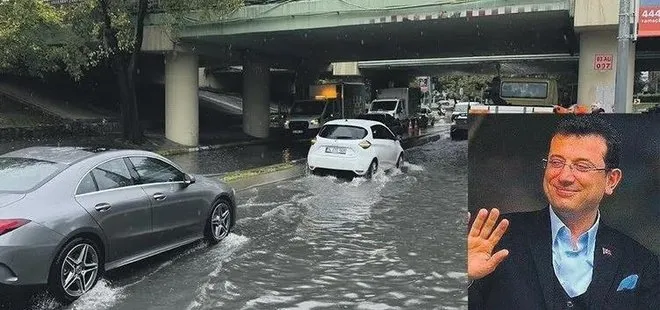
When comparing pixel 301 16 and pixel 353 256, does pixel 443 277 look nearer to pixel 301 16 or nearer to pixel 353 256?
pixel 353 256

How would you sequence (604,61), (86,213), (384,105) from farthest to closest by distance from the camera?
(384,105) → (604,61) → (86,213)

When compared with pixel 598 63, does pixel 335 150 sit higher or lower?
lower

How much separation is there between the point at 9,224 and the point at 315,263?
3.40m

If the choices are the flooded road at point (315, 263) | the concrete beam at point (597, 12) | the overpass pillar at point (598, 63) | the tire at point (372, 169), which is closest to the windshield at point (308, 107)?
the tire at point (372, 169)

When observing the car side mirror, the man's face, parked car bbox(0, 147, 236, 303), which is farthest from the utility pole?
the man's face

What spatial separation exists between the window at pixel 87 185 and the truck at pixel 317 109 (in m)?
20.8

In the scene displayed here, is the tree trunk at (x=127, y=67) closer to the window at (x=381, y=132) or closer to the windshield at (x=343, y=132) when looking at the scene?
the windshield at (x=343, y=132)

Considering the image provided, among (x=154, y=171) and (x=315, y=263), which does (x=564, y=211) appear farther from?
(x=154, y=171)

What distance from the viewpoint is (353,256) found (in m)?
7.73

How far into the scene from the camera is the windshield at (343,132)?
15.4 meters

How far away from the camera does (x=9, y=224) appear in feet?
17.0

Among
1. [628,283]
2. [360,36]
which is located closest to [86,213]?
[628,283]

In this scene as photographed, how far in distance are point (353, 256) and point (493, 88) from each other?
64.3 feet

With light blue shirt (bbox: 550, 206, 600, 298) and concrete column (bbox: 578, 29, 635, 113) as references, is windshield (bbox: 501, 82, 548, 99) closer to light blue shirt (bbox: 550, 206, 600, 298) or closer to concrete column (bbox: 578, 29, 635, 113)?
concrete column (bbox: 578, 29, 635, 113)
